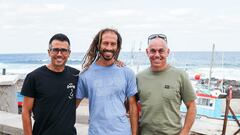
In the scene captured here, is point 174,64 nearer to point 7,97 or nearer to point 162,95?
point 7,97

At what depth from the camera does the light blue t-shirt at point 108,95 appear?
3.61 meters

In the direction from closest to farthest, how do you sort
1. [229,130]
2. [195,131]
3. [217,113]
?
[195,131], [229,130], [217,113]

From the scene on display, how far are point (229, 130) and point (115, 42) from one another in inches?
350

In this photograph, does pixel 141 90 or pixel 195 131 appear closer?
pixel 141 90

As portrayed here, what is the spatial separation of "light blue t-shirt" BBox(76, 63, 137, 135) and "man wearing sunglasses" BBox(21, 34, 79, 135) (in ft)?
0.63

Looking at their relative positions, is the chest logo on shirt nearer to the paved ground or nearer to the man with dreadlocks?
the man with dreadlocks

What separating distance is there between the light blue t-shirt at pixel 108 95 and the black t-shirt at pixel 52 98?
17 centimetres

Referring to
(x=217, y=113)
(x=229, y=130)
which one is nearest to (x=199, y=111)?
(x=217, y=113)

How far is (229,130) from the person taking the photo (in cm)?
1160

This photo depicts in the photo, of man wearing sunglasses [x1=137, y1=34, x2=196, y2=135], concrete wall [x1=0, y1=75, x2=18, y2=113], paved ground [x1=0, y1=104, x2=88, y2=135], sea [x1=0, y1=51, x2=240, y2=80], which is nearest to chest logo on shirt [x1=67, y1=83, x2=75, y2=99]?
man wearing sunglasses [x1=137, y1=34, x2=196, y2=135]

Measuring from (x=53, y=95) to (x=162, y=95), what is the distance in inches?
42.7

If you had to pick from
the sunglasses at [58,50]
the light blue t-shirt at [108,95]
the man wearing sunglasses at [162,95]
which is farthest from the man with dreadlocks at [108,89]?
the sunglasses at [58,50]

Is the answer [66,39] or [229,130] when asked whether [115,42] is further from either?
[229,130]

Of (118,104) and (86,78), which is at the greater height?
(86,78)
